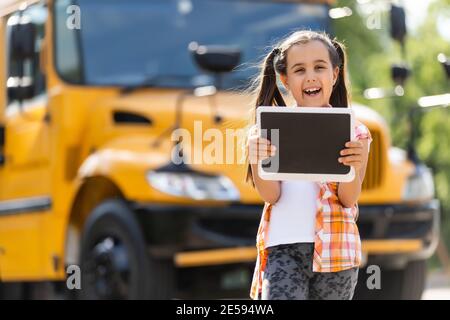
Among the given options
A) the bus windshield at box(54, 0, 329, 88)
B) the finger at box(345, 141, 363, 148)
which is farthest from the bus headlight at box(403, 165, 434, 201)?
the finger at box(345, 141, 363, 148)

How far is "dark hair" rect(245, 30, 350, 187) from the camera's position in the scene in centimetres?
336

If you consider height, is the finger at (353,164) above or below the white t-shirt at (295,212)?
above

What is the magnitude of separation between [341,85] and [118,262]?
4.11 metres

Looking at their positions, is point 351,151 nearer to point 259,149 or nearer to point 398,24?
point 259,149

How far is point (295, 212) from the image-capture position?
3.32 metres

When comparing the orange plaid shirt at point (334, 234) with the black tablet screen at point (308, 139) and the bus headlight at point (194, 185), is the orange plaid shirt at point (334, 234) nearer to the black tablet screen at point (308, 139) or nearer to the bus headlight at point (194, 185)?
the black tablet screen at point (308, 139)

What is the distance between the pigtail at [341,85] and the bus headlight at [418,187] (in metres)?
4.76

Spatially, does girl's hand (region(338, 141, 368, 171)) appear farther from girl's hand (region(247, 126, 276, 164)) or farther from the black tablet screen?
girl's hand (region(247, 126, 276, 164))

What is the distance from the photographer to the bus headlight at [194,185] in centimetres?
735

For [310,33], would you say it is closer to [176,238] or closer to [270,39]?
[176,238]

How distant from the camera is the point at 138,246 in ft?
24.1

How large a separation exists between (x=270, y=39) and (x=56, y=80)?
125cm

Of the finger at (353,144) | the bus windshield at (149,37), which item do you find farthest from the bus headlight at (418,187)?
the finger at (353,144)
